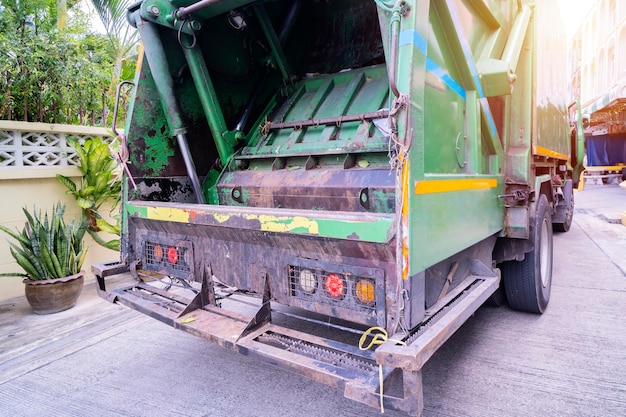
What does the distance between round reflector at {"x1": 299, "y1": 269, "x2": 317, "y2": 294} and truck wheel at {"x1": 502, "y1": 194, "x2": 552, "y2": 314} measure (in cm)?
194

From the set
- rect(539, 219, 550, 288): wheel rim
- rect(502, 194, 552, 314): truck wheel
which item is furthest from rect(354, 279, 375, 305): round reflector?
rect(539, 219, 550, 288): wheel rim

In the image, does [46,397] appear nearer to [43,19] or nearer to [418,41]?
[418,41]

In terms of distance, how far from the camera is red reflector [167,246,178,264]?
2607 millimetres

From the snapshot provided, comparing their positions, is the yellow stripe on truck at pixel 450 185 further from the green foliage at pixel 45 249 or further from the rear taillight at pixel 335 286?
the green foliage at pixel 45 249

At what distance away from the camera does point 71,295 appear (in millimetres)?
3895

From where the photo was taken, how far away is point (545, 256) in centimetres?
364

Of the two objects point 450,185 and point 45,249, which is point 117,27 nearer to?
point 45,249

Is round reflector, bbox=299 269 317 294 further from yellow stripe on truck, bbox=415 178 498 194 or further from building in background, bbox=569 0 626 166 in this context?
building in background, bbox=569 0 626 166

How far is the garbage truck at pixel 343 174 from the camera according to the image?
5.56 feet

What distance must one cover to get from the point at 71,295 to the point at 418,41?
12.5 ft

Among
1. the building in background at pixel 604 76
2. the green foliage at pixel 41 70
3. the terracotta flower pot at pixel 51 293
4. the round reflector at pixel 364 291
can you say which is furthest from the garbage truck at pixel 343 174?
the building in background at pixel 604 76

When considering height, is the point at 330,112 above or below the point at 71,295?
above

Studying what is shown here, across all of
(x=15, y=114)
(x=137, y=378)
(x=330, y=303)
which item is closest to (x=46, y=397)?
(x=137, y=378)

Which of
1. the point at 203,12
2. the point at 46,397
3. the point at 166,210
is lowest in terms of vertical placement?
the point at 46,397
